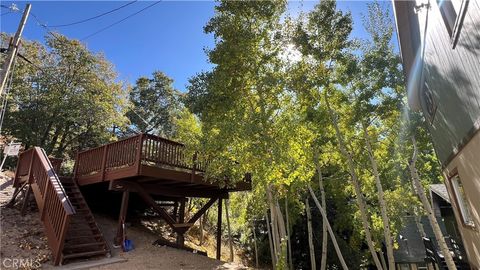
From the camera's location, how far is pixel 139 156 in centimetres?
814

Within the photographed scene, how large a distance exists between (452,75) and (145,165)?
7.01 metres

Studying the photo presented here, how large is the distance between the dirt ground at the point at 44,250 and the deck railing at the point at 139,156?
6.65 feet

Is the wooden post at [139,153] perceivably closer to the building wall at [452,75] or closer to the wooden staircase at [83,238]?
the wooden staircase at [83,238]

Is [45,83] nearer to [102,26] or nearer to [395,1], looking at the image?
[102,26]

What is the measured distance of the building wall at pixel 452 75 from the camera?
10.4 feet

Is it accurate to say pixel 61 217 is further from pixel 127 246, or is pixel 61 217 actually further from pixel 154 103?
pixel 154 103

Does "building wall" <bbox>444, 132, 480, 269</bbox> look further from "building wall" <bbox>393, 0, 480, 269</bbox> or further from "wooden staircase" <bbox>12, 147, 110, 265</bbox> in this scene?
"wooden staircase" <bbox>12, 147, 110, 265</bbox>

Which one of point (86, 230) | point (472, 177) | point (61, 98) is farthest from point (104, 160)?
point (472, 177)

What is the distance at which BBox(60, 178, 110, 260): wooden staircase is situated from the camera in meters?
7.19

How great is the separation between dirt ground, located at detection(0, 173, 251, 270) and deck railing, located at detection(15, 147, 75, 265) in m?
0.42

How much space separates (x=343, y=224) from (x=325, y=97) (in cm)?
841

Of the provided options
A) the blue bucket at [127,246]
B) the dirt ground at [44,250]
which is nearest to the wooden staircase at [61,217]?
the dirt ground at [44,250]

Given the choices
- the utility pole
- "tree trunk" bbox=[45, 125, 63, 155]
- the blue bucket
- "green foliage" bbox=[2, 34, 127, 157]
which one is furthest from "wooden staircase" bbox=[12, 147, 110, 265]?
"tree trunk" bbox=[45, 125, 63, 155]

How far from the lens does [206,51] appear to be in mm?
8078
